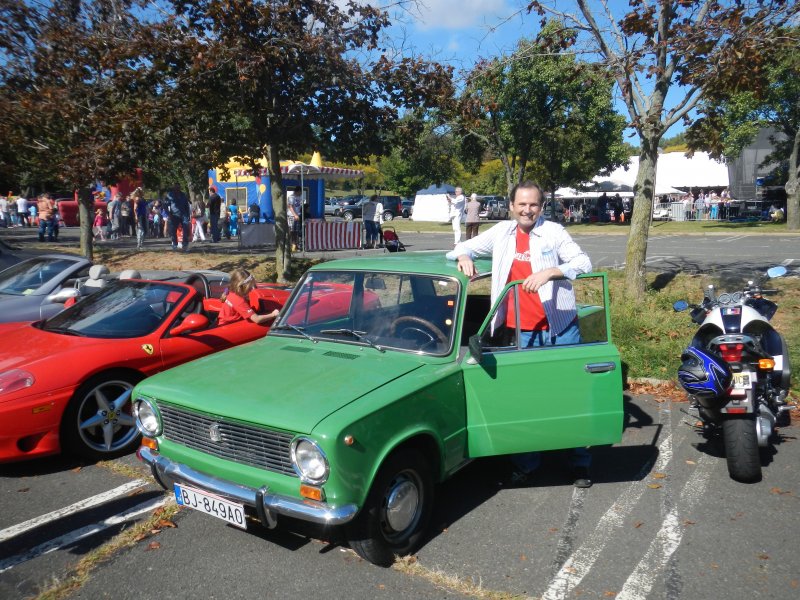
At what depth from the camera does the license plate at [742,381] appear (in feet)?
15.1

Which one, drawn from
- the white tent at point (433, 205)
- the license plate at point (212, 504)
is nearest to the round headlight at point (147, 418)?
the license plate at point (212, 504)

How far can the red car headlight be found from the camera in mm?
4730

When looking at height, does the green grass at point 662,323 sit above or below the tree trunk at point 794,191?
below

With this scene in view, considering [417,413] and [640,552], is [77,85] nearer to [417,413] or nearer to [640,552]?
[417,413]

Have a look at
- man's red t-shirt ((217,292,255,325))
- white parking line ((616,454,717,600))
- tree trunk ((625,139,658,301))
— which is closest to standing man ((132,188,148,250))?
man's red t-shirt ((217,292,255,325))

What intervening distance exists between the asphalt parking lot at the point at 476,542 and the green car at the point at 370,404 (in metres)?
0.31

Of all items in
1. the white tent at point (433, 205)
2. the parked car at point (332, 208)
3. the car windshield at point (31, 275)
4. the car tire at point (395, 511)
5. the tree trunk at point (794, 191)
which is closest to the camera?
the car tire at point (395, 511)

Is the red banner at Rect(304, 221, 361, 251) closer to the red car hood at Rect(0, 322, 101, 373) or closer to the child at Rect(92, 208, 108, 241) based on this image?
the child at Rect(92, 208, 108, 241)

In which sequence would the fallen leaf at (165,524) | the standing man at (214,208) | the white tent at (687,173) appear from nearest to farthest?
the fallen leaf at (165,524) → the standing man at (214,208) → the white tent at (687,173)

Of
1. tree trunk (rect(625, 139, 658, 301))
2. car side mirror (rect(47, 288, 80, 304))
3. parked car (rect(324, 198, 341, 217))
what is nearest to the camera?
car side mirror (rect(47, 288, 80, 304))

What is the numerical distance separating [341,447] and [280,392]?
61 cm

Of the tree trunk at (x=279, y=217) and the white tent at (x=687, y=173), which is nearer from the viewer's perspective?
the tree trunk at (x=279, y=217)

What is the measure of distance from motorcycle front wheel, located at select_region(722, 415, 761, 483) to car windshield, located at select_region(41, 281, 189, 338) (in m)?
4.68

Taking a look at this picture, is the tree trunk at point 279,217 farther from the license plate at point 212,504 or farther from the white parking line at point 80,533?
the license plate at point 212,504
